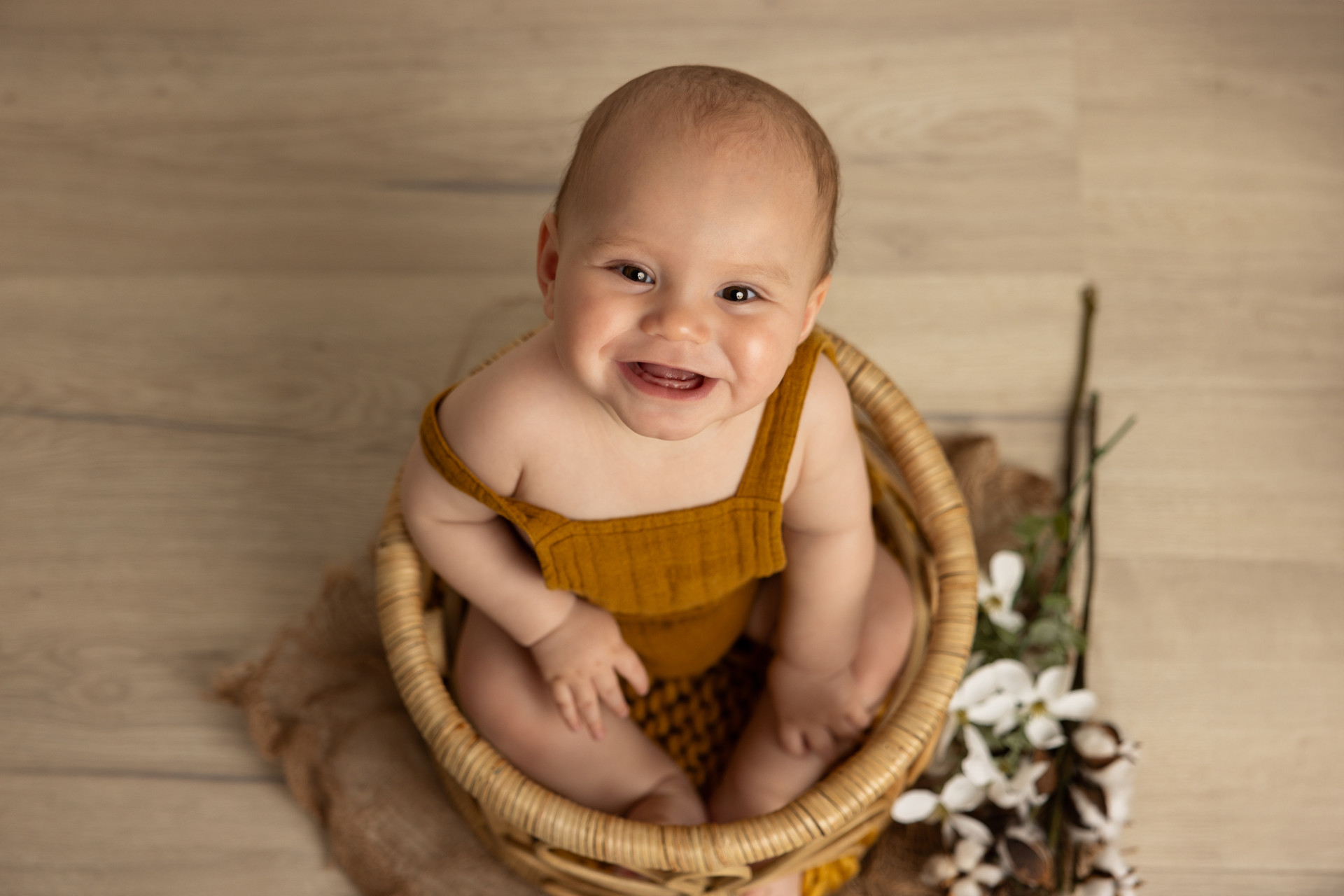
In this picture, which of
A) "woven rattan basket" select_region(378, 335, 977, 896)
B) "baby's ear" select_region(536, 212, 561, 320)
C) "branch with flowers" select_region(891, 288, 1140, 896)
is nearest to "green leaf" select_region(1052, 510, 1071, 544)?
"branch with flowers" select_region(891, 288, 1140, 896)

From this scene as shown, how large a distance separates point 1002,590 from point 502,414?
0.53 metres

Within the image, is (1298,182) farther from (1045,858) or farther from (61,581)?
(61,581)

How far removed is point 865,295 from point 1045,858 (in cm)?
69

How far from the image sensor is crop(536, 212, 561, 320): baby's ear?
771mm

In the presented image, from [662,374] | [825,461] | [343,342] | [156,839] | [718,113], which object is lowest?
[156,839]

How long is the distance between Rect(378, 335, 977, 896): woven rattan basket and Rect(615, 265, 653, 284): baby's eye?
1.13ft

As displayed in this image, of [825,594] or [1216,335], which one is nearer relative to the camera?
[825,594]

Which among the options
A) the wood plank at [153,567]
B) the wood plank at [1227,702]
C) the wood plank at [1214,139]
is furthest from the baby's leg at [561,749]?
the wood plank at [1214,139]

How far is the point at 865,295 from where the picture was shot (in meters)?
1.33

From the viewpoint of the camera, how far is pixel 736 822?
85 cm

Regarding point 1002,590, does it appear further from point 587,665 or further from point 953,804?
point 587,665

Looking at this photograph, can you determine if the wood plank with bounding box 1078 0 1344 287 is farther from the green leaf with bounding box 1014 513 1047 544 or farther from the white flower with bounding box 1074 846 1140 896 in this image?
the white flower with bounding box 1074 846 1140 896

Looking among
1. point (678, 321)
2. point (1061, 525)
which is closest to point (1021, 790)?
point (1061, 525)

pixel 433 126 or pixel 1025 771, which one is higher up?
pixel 433 126
